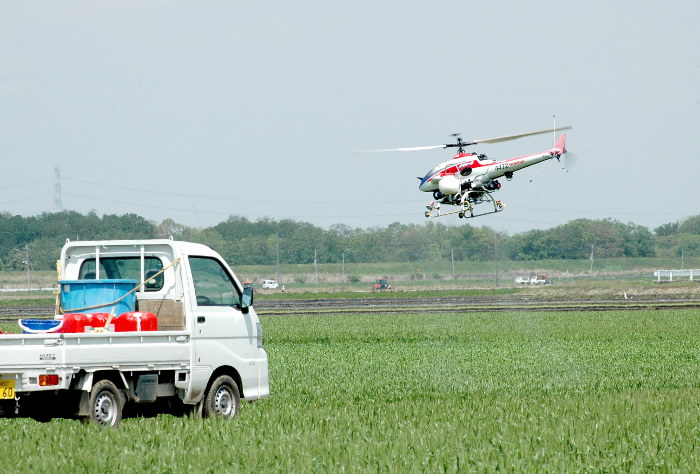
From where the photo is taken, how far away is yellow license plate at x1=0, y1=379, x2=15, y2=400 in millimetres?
13109

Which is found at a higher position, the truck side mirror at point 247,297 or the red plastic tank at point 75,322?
the truck side mirror at point 247,297

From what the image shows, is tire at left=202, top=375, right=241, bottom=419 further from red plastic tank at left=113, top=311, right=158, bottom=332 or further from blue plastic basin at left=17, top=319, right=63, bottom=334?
blue plastic basin at left=17, top=319, right=63, bottom=334

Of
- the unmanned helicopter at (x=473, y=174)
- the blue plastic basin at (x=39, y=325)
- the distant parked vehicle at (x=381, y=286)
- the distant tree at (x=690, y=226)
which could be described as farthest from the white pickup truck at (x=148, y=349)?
the distant tree at (x=690, y=226)

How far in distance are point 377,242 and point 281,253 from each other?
50.8 ft

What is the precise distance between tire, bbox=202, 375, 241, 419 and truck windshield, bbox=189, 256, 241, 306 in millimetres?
1165

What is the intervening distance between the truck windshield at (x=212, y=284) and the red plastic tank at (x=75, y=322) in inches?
67.3

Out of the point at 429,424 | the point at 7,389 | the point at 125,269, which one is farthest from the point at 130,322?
the point at 429,424

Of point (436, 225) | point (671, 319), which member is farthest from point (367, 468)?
point (436, 225)

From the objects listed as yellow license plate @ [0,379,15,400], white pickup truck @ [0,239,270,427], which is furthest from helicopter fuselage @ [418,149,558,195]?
yellow license plate @ [0,379,15,400]

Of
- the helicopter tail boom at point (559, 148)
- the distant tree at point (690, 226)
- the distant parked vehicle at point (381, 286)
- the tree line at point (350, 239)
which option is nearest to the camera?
the helicopter tail boom at point (559, 148)

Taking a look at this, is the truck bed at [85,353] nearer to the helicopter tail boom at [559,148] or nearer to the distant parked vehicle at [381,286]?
the helicopter tail boom at [559,148]

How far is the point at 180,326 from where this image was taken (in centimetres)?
1541

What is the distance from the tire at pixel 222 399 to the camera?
603 inches

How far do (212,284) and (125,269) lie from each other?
138 centimetres
